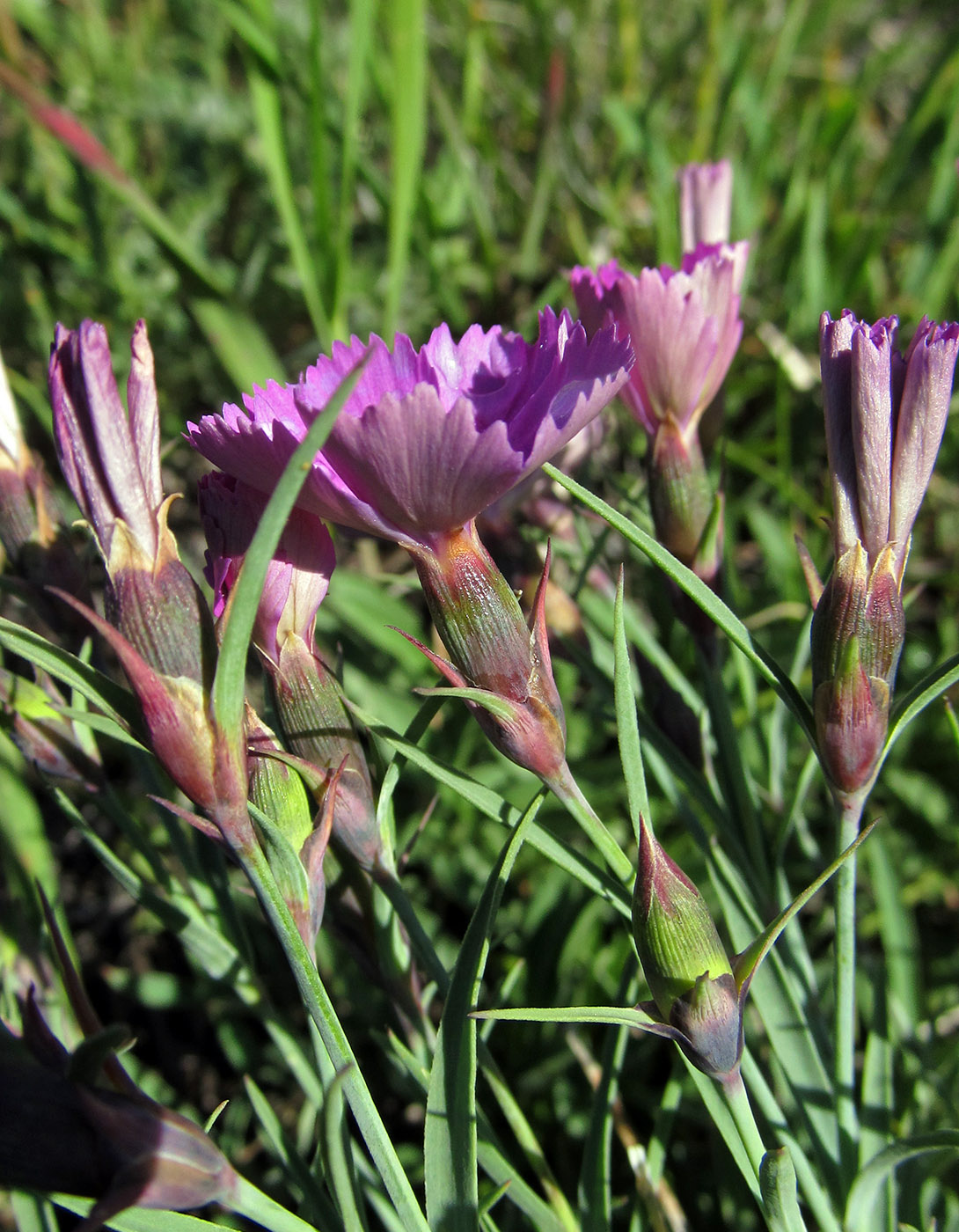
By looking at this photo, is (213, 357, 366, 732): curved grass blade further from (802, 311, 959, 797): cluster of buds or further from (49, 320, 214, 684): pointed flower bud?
(802, 311, 959, 797): cluster of buds

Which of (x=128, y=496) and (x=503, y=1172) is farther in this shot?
(x=503, y=1172)

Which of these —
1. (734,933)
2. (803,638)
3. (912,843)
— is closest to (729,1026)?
(734,933)

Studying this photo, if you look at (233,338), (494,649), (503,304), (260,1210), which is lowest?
(260,1210)

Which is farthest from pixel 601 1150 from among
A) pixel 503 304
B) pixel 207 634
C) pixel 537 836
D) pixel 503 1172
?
pixel 503 304

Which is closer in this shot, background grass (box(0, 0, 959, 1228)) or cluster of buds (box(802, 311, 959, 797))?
cluster of buds (box(802, 311, 959, 797))

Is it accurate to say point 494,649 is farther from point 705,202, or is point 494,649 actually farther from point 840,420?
point 705,202

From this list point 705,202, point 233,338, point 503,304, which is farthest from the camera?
point 503,304

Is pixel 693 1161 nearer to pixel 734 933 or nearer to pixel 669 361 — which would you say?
pixel 734 933

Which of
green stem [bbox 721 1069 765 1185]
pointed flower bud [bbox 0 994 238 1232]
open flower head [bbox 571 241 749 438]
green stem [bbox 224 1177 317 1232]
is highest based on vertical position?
open flower head [bbox 571 241 749 438]

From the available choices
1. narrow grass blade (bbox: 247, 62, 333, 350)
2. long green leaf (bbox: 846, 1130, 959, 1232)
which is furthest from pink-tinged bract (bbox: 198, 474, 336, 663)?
narrow grass blade (bbox: 247, 62, 333, 350)
